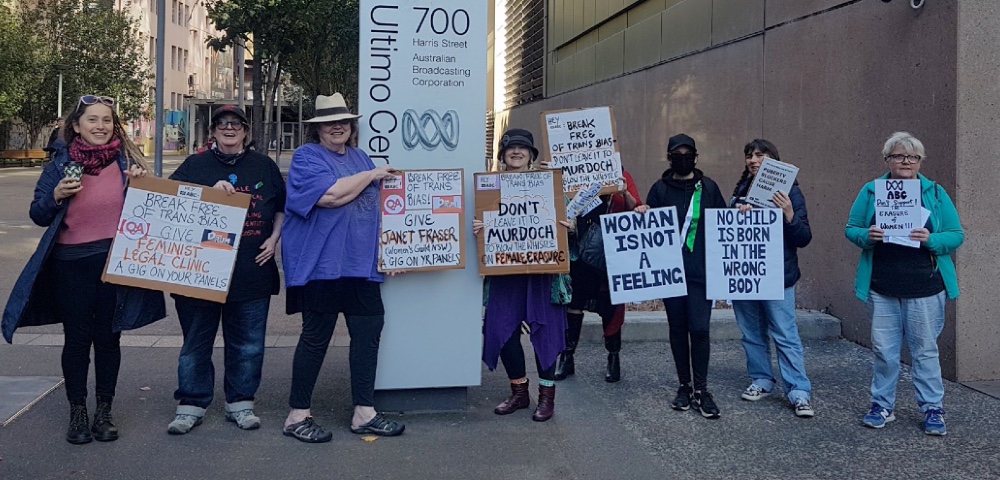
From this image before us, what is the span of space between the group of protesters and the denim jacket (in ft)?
0.03

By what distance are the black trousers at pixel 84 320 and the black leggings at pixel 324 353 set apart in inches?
40.8

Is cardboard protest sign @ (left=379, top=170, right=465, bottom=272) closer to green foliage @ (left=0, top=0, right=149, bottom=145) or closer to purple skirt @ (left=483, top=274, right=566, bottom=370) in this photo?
purple skirt @ (left=483, top=274, right=566, bottom=370)

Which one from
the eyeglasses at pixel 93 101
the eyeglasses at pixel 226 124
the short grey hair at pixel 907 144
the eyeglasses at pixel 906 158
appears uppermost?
the eyeglasses at pixel 93 101

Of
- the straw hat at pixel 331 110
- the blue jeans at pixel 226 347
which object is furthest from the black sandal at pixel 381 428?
the straw hat at pixel 331 110

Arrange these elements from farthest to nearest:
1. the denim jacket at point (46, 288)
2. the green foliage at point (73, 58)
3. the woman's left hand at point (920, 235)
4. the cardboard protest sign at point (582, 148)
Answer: the green foliage at point (73, 58) < the cardboard protest sign at point (582, 148) < the woman's left hand at point (920, 235) < the denim jacket at point (46, 288)

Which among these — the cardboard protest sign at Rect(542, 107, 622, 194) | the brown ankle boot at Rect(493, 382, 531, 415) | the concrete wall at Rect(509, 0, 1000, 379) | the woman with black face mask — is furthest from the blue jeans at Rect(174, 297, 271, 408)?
the concrete wall at Rect(509, 0, 1000, 379)

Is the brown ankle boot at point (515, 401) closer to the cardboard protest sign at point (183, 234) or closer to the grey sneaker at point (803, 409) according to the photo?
the grey sneaker at point (803, 409)

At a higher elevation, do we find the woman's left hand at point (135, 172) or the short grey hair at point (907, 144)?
the short grey hair at point (907, 144)

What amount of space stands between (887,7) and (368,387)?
5165 millimetres

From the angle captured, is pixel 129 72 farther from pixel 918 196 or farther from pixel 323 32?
pixel 918 196

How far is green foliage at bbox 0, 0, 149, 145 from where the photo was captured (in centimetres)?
4141

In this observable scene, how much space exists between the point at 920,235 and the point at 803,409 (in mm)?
1300

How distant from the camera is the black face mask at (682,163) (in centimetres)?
616

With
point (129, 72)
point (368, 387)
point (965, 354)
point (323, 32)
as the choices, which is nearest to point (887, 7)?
point (965, 354)
